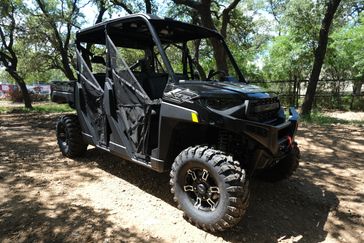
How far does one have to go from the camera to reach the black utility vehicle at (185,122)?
3.22m

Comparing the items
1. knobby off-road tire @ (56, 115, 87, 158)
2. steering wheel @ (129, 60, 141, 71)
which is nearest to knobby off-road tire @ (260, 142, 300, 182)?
steering wheel @ (129, 60, 141, 71)

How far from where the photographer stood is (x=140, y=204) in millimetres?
4000

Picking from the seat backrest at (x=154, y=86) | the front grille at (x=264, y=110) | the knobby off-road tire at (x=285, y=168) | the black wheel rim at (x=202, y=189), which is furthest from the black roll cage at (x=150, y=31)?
the knobby off-road tire at (x=285, y=168)

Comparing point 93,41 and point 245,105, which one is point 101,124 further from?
point 245,105

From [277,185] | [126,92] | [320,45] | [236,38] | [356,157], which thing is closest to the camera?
[126,92]

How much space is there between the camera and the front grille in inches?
134

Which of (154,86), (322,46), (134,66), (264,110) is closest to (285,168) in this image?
(264,110)

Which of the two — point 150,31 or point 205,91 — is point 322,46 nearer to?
point 150,31

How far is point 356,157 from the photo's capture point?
5.95m

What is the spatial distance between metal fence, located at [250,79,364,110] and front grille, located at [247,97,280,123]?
1302 cm

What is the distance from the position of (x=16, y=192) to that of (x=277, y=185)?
12.1 feet

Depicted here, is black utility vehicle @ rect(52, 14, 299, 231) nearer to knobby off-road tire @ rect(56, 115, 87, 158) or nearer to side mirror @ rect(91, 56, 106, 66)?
side mirror @ rect(91, 56, 106, 66)

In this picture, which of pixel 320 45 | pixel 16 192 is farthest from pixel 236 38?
pixel 16 192

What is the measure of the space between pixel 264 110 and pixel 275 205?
1.31 m
